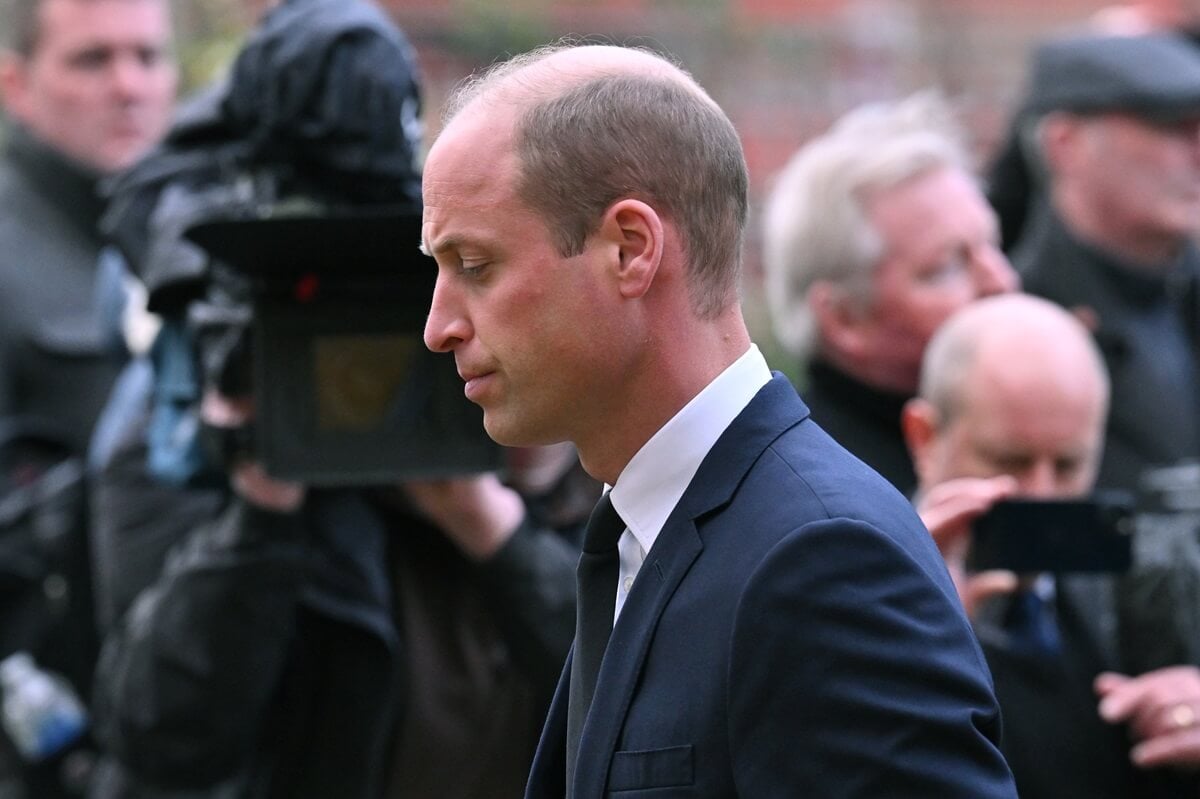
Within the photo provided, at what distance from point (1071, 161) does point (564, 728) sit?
329 centimetres

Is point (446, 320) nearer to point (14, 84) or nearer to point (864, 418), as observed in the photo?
point (864, 418)

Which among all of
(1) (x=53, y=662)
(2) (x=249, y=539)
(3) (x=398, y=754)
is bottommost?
(1) (x=53, y=662)

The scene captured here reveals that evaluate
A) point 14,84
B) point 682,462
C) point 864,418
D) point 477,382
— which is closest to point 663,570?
Result: point 682,462

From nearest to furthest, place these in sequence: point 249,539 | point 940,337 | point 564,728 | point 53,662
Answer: point 564,728 < point 249,539 < point 940,337 < point 53,662

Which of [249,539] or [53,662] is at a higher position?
[249,539]

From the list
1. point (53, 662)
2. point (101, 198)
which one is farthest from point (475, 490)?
point (101, 198)

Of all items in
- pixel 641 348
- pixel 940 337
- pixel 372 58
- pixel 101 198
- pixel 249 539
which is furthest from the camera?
pixel 101 198

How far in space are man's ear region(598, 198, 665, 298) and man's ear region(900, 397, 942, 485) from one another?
1957 millimetres

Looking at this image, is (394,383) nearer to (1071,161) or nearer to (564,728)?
(564,728)

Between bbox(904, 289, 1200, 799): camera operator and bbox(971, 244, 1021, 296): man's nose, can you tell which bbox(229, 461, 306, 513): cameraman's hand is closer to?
bbox(904, 289, 1200, 799): camera operator

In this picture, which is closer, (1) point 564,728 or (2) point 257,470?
(1) point 564,728

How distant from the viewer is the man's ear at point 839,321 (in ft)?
14.5

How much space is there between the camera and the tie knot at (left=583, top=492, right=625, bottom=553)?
85.4 inches

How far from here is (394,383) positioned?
3.37 m
